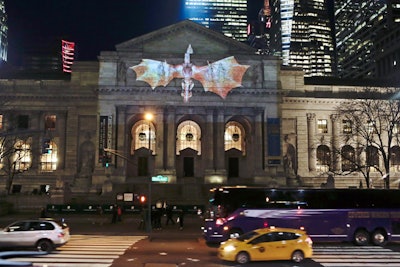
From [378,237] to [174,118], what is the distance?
41.6 metres

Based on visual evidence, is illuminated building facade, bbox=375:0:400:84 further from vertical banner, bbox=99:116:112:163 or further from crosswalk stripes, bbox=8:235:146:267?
crosswalk stripes, bbox=8:235:146:267

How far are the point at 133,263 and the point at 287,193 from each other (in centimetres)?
1137

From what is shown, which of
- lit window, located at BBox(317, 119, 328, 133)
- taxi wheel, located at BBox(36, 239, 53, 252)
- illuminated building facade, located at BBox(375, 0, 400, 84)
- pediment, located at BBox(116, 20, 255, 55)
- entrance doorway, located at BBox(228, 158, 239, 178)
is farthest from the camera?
illuminated building facade, located at BBox(375, 0, 400, 84)

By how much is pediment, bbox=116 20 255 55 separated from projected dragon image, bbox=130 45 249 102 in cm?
228

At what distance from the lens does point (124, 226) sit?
3772 cm

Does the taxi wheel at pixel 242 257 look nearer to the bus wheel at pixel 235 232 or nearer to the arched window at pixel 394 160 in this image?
the bus wheel at pixel 235 232

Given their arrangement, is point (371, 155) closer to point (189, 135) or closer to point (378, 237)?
point (189, 135)

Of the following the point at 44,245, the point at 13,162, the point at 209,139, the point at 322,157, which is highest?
the point at 209,139

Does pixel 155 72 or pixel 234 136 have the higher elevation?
pixel 155 72

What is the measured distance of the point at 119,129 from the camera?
64.3 meters

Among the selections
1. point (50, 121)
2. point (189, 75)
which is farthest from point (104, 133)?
point (189, 75)

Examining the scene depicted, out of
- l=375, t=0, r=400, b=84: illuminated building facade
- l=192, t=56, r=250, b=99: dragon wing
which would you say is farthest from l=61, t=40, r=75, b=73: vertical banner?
l=375, t=0, r=400, b=84: illuminated building facade

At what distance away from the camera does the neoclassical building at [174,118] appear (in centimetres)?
6406

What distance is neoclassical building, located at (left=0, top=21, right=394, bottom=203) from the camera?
64.1m
